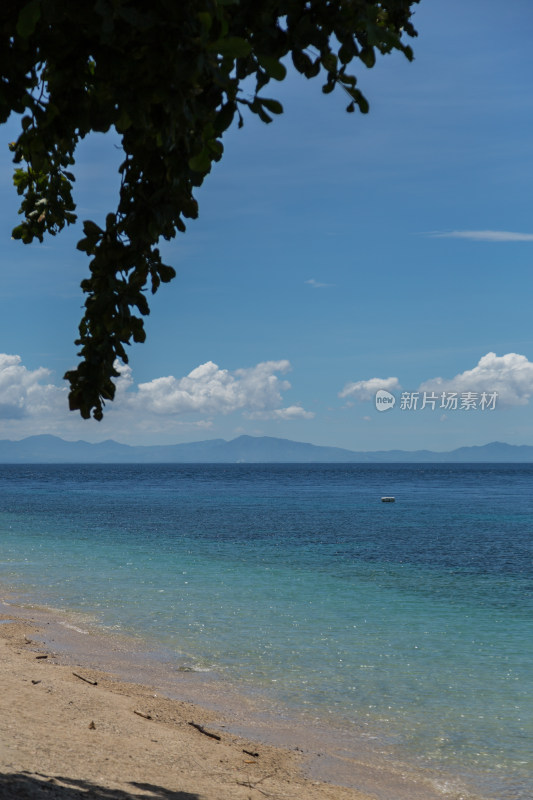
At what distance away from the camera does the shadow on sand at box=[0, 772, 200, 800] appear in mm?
6480

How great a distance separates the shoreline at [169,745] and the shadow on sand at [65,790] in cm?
3

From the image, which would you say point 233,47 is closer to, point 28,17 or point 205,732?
point 28,17

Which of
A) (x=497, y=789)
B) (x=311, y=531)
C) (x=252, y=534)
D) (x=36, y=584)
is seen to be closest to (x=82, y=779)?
(x=497, y=789)

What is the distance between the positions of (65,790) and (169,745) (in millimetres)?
2854

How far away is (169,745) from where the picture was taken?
955 cm

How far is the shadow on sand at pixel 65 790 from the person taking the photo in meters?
6.48

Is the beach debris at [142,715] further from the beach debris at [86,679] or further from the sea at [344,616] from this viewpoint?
the sea at [344,616]

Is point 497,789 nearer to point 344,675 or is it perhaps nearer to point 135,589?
point 344,675

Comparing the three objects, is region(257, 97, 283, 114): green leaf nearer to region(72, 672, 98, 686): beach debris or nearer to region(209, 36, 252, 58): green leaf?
region(209, 36, 252, 58): green leaf

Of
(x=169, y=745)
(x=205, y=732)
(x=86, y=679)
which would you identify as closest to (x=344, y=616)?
(x=86, y=679)

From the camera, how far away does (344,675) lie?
1399 cm

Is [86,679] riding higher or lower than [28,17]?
lower

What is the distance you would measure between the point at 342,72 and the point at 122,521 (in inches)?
1983

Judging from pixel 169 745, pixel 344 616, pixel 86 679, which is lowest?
pixel 344 616
